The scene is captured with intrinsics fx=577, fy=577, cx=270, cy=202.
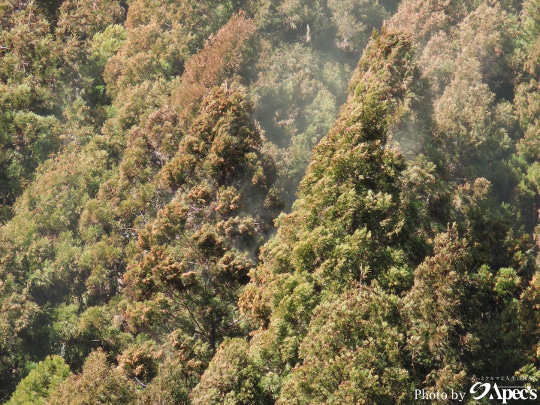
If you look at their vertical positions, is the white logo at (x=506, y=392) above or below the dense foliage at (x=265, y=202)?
below

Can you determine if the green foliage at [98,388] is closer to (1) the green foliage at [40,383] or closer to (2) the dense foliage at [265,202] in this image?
(2) the dense foliage at [265,202]

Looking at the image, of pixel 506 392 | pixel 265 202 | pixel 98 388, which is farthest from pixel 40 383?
pixel 506 392

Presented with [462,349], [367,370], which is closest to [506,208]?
[462,349]

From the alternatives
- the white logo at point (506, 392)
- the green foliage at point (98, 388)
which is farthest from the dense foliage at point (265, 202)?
the white logo at point (506, 392)

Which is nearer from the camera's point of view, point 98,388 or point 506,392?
point 98,388

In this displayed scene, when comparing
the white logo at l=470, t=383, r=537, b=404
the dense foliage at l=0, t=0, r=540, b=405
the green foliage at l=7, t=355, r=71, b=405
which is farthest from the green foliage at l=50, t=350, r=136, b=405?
the white logo at l=470, t=383, r=537, b=404

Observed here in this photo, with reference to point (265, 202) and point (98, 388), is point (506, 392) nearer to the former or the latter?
point (265, 202)

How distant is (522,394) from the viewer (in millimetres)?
23766

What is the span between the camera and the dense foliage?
70.6 feet

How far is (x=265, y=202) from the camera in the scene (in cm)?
3319

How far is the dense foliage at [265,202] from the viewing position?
21.5 metres

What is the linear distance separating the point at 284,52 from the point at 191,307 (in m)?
37.8

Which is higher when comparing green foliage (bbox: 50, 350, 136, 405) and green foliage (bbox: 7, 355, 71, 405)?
green foliage (bbox: 50, 350, 136, 405)

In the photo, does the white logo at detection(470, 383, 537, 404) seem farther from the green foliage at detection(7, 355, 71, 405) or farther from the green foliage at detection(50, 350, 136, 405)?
the green foliage at detection(7, 355, 71, 405)
